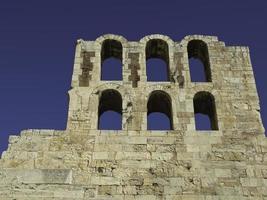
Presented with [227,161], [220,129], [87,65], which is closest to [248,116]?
[220,129]

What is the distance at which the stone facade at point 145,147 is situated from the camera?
1148 centimetres

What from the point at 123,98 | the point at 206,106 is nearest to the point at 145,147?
the point at 123,98

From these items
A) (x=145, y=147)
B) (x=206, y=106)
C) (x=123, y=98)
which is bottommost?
(x=145, y=147)

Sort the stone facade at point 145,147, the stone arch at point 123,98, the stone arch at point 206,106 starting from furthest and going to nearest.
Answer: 1. the stone arch at point 206,106
2. the stone arch at point 123,98
3. the stone facade at point 145,147

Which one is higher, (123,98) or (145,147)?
(123,98)

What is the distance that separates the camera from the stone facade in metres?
11.5

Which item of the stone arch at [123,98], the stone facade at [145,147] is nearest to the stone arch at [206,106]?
the stone facade at [145,147]

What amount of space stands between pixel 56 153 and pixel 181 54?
19.0 feet

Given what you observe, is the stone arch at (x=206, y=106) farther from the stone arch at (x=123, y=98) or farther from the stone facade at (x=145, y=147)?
the stone arch at (x=123, y=98)

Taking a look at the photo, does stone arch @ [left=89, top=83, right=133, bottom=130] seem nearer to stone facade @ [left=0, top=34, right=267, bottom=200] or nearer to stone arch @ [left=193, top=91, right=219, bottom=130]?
stone facade @ [left=0, top=34, right=267, bottom=200]

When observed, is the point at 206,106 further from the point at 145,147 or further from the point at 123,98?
the point at 145,147

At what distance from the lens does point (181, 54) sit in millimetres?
14836

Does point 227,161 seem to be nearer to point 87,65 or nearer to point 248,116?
point 248,116

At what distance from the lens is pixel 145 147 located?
1239 cm
